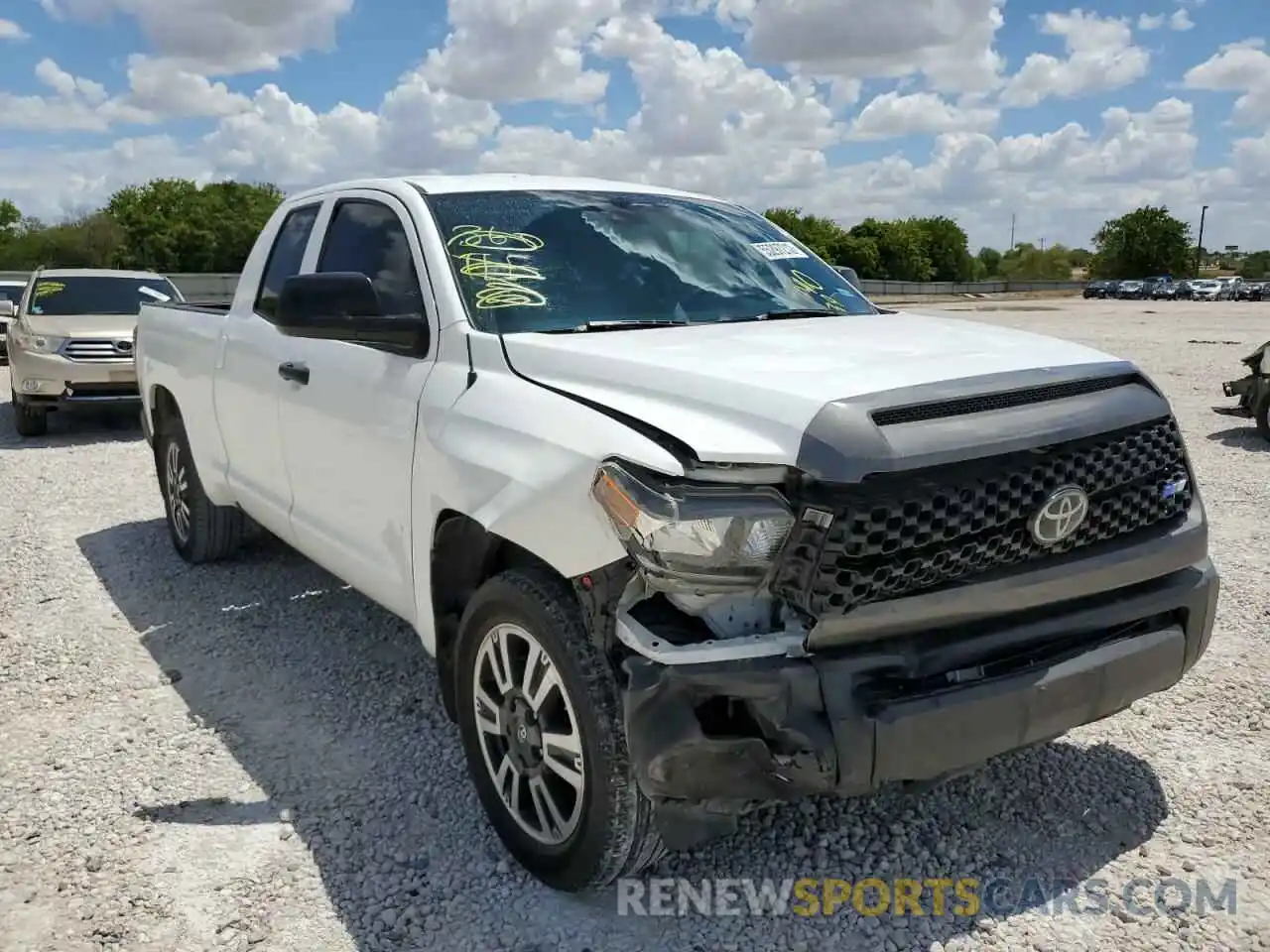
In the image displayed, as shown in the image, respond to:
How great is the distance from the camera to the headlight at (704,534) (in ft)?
7.79

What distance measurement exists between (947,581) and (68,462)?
366 inches

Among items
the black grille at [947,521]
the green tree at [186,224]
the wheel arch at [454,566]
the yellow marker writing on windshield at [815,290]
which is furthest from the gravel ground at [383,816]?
the green tree at [186,224]

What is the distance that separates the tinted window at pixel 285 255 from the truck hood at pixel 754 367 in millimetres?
1823

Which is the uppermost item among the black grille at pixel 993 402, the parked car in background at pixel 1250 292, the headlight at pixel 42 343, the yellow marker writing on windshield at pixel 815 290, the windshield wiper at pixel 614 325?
the yellow marker writing on windshield at pixel 815 290

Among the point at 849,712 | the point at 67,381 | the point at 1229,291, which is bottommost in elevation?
the point at 1229,291

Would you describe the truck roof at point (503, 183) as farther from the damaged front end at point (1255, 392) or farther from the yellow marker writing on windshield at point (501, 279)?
the damaged front end at point (1255, 392)

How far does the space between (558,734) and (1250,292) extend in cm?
7329

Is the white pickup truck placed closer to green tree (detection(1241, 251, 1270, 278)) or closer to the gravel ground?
the gravel ground

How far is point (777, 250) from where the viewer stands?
426 centimetres

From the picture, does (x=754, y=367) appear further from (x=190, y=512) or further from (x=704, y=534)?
(x=190, y=512)

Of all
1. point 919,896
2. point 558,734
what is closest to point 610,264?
point 558,734

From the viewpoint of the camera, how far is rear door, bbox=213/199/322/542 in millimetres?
4480

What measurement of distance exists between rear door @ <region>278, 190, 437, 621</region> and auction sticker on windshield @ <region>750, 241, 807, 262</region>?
1338mm

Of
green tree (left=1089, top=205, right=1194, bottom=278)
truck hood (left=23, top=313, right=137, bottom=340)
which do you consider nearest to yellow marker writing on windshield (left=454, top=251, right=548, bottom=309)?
truck hood (left=23, top=313, right=137, bottom=340)
